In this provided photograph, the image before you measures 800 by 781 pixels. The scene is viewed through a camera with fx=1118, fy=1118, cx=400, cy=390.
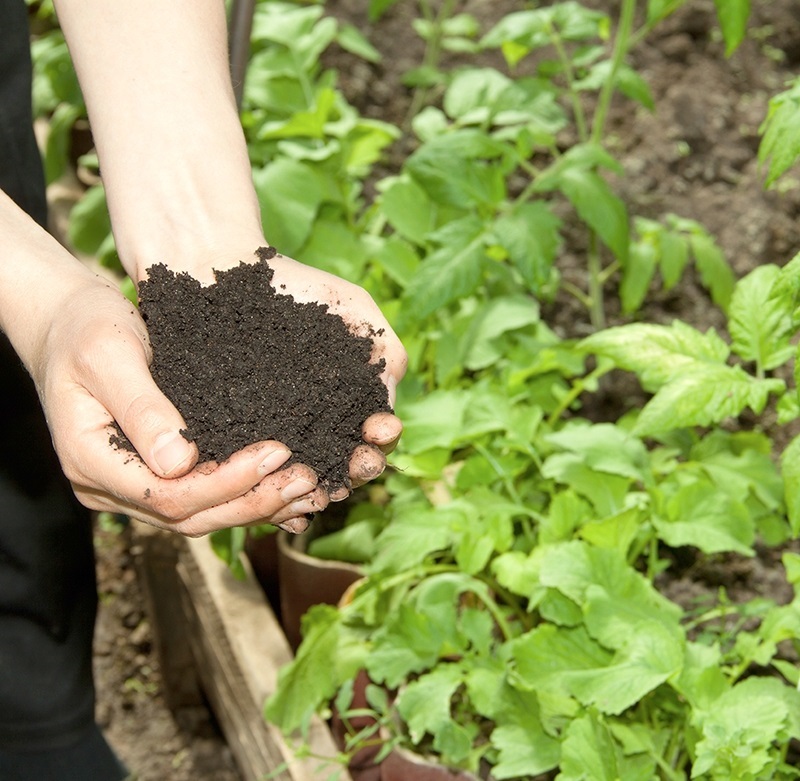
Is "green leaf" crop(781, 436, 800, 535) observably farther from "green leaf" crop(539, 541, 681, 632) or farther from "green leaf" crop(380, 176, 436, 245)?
"green leaf" crop(380, 176, 436, 245)

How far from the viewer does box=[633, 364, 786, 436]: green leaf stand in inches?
47.4

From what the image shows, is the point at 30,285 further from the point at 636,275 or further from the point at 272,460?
the point at 636,275

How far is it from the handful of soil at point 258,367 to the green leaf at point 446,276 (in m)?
0.54

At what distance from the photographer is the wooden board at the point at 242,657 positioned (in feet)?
4.91

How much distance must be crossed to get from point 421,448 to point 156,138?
1.81 ft

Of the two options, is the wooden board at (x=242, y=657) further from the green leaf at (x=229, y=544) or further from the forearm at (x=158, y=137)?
the forearm at (x=158, y=137)

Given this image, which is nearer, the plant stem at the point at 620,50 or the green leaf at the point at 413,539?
the green leaf at the point at 413,539

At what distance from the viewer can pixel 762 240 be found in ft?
6.74

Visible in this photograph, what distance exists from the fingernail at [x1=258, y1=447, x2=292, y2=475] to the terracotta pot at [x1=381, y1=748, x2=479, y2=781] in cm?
56

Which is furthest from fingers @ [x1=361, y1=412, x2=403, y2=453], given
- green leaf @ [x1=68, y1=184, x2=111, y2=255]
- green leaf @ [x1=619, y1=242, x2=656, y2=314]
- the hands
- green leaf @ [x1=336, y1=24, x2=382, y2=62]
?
green leaf @ [x1=336, y1=24, x2=382, y2=62]

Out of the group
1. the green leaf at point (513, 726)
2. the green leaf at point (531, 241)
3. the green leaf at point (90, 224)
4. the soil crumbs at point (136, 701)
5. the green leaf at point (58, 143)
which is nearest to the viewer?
the green leaf at point (513, 726)

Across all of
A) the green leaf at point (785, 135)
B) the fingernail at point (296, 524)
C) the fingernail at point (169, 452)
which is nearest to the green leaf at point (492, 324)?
the green leaf at point (785, 135)

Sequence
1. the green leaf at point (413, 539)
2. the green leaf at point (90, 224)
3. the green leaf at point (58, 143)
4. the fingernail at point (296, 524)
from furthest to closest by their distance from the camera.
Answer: the green leaf at point (58, 143)
the green leaf at point (90, 224)
the green leaf at point (413, 539)
the fingernail at point (296, 524)

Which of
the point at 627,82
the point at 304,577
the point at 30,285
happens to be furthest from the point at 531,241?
the point at 30,285
